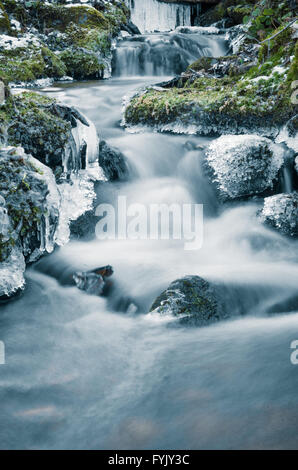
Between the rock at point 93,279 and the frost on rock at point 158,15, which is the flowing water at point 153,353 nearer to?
the rock at point 93,279

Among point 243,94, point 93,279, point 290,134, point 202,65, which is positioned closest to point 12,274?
point 93,279

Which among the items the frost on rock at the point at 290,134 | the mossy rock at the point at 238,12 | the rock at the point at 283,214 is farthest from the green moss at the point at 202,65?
the mossy rock at the point at 238,12

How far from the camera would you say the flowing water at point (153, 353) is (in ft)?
7.77

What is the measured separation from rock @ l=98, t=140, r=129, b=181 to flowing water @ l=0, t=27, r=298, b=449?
690 millimetres

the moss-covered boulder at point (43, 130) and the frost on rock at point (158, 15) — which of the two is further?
the frost on rock at point (158, 15)

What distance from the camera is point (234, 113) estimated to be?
6.99m

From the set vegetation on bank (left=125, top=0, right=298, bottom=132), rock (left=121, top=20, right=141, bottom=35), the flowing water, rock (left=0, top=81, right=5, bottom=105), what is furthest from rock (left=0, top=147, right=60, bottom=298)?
rock (left=121, top=20, right=141, bottom=35)

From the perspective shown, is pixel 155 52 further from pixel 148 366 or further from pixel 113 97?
pixel 148 366

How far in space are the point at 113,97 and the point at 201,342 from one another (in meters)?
7.58

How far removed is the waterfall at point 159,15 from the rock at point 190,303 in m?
18.3

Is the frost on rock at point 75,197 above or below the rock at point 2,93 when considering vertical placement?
below

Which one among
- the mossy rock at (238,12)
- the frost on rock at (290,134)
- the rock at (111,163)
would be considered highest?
the mossy rock at (238,12)

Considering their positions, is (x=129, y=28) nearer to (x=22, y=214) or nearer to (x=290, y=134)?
(x=290, y=134)

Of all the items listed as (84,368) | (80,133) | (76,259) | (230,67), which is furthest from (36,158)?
(230,67)
